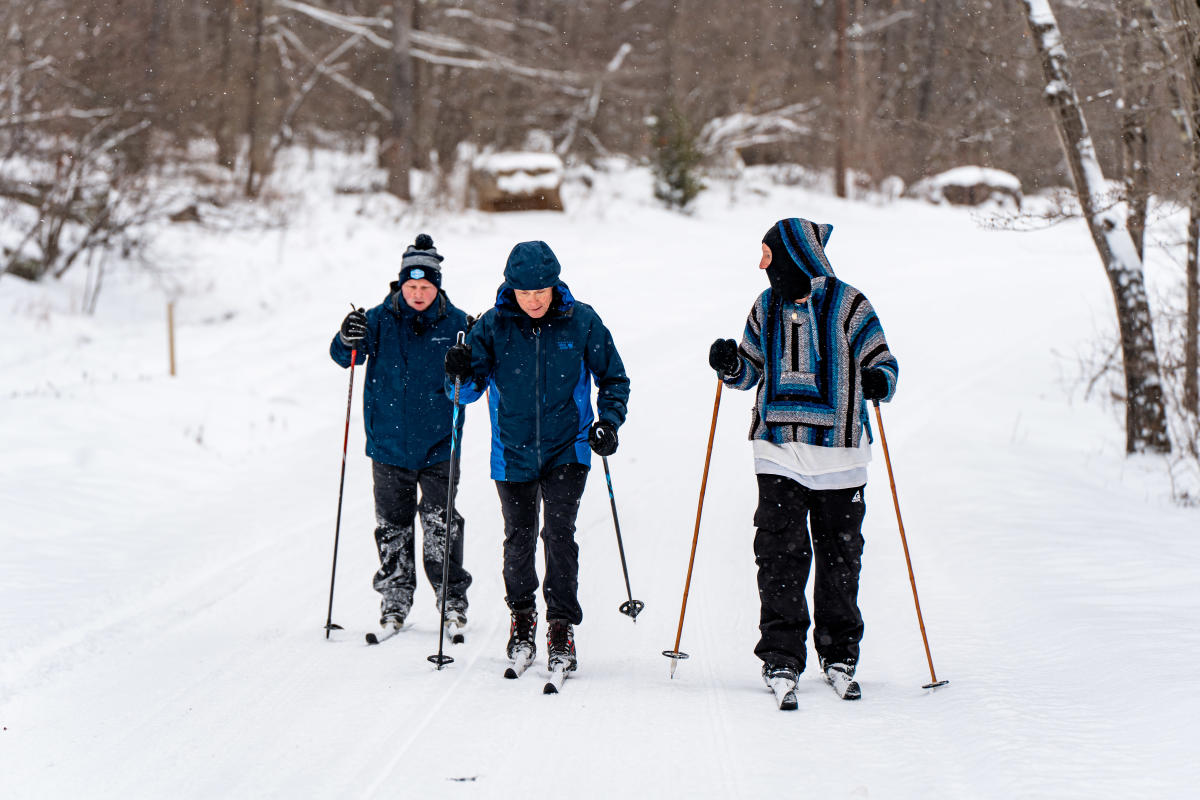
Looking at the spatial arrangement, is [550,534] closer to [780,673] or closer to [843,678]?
[780,673]

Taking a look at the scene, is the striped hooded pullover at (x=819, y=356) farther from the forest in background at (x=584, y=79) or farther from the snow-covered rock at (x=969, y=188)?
the snow-covered rock at (x=969, y=188)

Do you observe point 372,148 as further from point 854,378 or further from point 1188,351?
point 854,378

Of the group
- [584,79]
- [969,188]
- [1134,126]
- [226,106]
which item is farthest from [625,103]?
[1134,126]

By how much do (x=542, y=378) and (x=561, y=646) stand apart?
45.9 inches

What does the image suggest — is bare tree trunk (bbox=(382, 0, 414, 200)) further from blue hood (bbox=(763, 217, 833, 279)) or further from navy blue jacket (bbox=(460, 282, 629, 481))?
blue hood (bbox=(763, 217, 833, 279))

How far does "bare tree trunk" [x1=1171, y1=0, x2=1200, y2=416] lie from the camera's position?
721 cm

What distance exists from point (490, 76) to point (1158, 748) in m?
24.9

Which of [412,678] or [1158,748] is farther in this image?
[412,678]

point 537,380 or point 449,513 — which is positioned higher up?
point 537,380

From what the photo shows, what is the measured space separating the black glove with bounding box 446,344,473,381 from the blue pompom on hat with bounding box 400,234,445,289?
0.66 metres

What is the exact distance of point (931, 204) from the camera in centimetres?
3169

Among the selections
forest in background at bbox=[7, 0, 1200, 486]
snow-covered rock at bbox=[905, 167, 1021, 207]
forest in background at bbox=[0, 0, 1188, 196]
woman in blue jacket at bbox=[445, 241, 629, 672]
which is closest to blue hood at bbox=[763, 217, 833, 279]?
woman in blue jacket at bbox=[445, 241, 629, 672]

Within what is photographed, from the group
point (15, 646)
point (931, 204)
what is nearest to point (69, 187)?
point (15, 646)

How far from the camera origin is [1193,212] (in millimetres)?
9289
